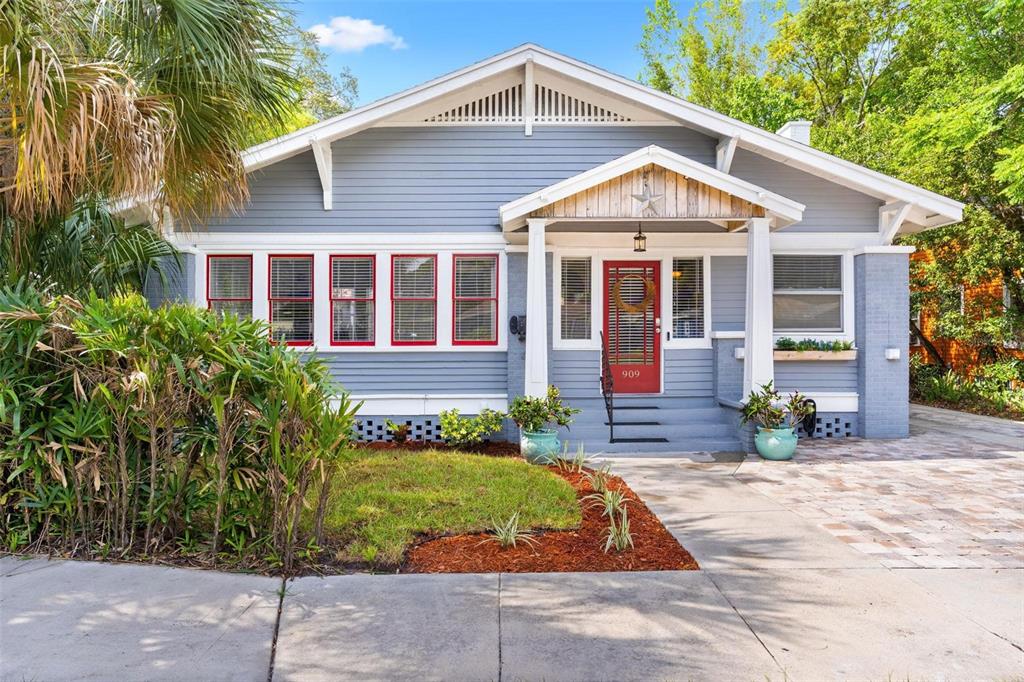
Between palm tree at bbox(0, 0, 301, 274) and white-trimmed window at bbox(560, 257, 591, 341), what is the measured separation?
483 centimetres

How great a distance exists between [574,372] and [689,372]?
179cm

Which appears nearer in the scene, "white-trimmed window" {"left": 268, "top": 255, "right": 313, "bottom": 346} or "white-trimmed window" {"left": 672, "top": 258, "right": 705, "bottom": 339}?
"white-trimmed window" {"left": 268, "top": 255, "right": 313, "bottom": 346}

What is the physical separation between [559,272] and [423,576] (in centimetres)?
635

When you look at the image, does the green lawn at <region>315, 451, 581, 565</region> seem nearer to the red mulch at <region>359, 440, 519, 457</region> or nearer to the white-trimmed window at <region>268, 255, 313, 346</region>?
the red mulch at <region>359, 440, 519, 457</region>

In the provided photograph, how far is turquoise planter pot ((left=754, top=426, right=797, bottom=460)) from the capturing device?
26.2ft

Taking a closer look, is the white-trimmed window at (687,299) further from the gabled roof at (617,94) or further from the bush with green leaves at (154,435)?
the bush with green leaves at (154,435)

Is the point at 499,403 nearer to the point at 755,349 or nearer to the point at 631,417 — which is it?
the point at 631,417

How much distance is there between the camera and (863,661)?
306cm

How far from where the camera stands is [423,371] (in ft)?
30.9

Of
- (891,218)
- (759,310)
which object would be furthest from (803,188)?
(759,310)

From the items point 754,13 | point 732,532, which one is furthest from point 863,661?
point 754,13

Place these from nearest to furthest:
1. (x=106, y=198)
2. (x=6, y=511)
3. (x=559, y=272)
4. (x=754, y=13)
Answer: (x=6, y=511)
(x=106, y=198)
(x=559, y=272)
(x=754, y=13)

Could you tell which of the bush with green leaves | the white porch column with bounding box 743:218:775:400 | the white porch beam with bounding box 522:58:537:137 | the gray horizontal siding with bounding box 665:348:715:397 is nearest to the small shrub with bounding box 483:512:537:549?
the bush with green leaves

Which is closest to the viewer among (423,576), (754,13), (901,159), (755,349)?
(423,576)
